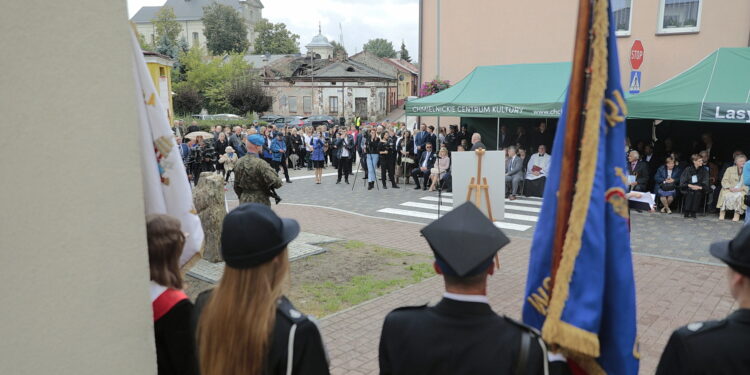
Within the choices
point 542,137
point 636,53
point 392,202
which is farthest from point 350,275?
point 636,53

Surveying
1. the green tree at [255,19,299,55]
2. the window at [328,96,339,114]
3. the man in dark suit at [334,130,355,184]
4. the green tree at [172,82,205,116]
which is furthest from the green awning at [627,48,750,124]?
the green tree at [255,19,299,55]

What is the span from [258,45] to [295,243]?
8936cm

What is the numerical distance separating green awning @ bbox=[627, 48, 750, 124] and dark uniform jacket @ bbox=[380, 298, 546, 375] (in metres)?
12.1

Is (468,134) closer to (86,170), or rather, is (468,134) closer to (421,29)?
(421,29)

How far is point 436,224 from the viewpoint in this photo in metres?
2.20

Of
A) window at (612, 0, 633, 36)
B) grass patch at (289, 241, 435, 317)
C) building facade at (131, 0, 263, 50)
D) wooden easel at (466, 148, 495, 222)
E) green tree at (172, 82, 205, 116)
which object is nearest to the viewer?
grass patch at (289, 241, 435, 317)

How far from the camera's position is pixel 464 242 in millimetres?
2080

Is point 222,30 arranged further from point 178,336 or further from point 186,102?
point 178,336

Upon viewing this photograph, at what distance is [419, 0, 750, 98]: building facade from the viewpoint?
1543 cm

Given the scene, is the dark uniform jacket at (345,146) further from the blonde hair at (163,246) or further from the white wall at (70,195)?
the white wall at (70,195)

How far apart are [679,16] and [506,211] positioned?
28.1ft

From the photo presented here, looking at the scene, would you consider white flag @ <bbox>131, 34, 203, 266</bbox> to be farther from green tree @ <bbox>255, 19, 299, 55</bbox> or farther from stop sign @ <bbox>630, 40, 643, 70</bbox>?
green tree @ <bbox>255, 19, 299, 55</bbox>

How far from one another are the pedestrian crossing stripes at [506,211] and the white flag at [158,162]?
9.28 m

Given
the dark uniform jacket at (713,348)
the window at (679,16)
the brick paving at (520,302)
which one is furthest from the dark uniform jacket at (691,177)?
the dark uniform jacket at (713,348)
